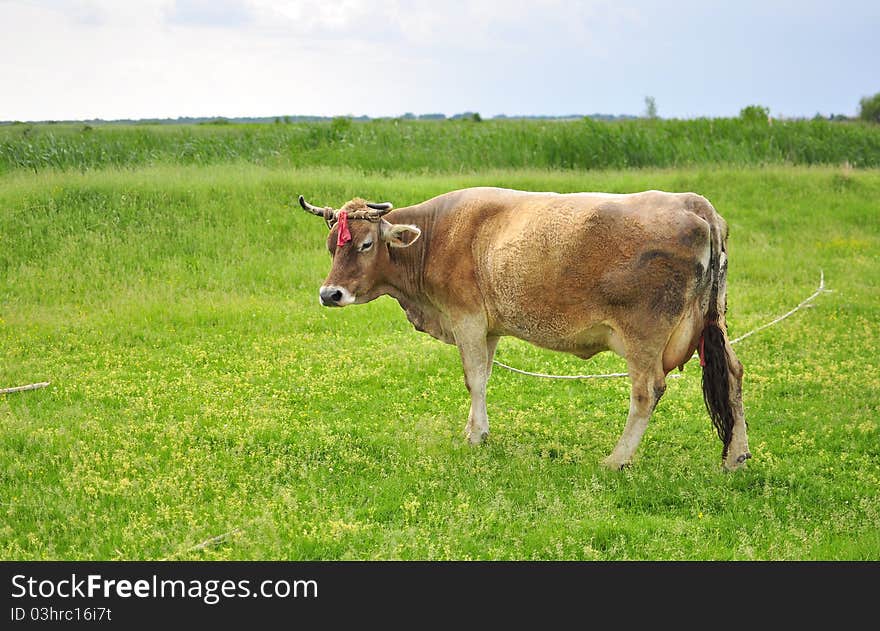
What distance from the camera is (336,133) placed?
97.4 feet

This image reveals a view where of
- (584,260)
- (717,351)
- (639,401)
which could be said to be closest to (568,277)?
(584,260)

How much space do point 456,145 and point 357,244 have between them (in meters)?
19.9

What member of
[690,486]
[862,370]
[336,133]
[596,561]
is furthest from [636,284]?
[336,133]

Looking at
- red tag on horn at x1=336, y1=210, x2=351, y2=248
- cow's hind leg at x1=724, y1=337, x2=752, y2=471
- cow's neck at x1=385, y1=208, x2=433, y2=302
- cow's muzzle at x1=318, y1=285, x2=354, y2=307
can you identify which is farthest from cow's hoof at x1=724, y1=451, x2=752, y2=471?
red tag on horn at x1=336, y1=210, x2=351, y2=248

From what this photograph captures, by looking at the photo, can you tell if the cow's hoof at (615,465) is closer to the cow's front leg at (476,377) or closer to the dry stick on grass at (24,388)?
the cow's front leg at (476,377)

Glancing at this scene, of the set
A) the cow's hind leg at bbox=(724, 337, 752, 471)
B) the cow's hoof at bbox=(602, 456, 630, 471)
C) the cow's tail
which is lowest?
the cow's hoof at bbox=(602, 456, 630, 471)

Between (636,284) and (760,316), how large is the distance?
24.8 ft

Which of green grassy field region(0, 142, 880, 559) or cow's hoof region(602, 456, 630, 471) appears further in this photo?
cow's hoof region(602, 456, 630, 471)

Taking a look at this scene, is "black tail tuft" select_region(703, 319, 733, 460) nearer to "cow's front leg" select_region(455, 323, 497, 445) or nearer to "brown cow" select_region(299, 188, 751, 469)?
"brown cow" select_region(299, 188, 751, 469)

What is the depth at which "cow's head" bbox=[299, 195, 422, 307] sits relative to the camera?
9633 millimetres

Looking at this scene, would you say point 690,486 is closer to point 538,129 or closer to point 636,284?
point 636,284

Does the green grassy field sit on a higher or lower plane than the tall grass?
lower

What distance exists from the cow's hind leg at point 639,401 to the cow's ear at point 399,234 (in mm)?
2616

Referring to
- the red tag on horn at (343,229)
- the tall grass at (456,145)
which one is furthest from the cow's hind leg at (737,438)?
the tall grass at (456,145)
